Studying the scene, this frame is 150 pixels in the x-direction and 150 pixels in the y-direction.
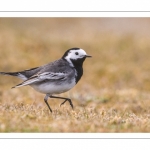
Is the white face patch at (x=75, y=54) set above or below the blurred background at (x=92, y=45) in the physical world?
below

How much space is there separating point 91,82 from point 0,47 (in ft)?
14.2

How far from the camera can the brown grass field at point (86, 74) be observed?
26.1 ft

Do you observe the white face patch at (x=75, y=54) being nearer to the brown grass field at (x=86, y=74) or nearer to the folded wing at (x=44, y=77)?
the folded wing at (x=44, y=77)

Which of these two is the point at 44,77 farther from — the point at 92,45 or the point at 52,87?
the point at 92,45

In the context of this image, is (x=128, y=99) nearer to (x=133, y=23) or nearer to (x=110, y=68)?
(x=110, y=68)

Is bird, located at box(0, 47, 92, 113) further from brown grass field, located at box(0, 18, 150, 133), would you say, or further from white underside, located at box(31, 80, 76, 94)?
brown grass field, located at box(0, 18, 150, 133)

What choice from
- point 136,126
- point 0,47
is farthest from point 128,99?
point 0,47

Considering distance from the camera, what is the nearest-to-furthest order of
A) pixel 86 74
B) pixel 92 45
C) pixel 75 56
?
pixel 75 56 → pixel 86 74 → pixel 92 45

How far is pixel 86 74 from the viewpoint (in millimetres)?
17938

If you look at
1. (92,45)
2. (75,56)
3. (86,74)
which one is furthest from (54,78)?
(92,45)

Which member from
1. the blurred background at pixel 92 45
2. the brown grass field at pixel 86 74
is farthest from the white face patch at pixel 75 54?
the blurred background at pixel 92 45

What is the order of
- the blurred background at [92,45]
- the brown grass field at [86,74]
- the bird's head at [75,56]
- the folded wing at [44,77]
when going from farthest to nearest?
the blurred background at [92,45], the bird's head at [75,56], the folded wing at [44,77], the brown grass field at [86,74]

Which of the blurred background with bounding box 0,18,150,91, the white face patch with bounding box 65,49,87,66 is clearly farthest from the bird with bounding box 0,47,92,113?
the blurred background with bounding box 0,18,150,91
